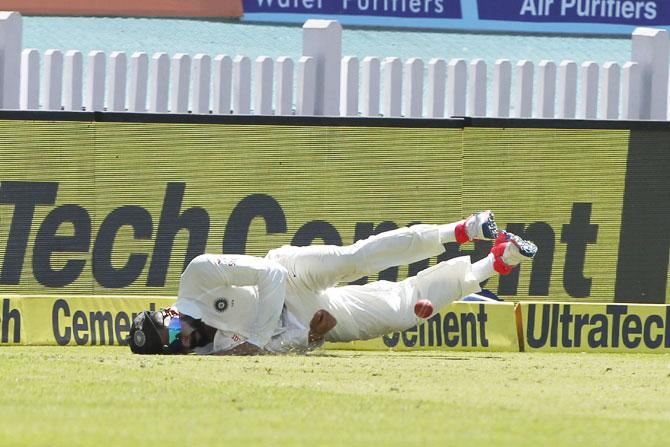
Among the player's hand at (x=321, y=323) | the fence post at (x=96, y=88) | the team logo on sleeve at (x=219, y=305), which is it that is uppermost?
the fence post at (x=96, y=88)

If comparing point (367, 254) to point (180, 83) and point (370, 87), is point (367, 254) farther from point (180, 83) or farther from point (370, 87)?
point (180, 83)

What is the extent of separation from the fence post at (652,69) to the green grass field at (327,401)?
3358 millimetres

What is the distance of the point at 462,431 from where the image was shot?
6812mm

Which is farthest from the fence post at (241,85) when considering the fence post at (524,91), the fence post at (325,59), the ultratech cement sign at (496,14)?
the ultratech cement sign at (496,14)

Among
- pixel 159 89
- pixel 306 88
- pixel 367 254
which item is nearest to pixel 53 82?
pixel 159 89

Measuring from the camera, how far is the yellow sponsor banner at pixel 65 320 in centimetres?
1132

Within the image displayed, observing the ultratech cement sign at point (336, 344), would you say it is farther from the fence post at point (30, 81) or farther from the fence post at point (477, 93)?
the fence post at point (477, 93)

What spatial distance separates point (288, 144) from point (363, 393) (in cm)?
460

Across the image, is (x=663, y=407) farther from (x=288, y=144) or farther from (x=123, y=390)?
(x=288, y=144)

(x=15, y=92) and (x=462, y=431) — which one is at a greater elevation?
(x=15, y=92)

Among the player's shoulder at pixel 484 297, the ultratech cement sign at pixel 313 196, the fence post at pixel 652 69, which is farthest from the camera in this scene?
the fence post at pixel 652 69

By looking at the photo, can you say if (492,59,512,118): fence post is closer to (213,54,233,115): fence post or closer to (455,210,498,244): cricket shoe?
(213,54,233,115): fence post

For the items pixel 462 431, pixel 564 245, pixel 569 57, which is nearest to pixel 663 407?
pixel 462 431

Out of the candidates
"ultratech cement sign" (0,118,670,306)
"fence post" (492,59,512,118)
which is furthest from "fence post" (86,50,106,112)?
"fence post" (492,59,512,118)
